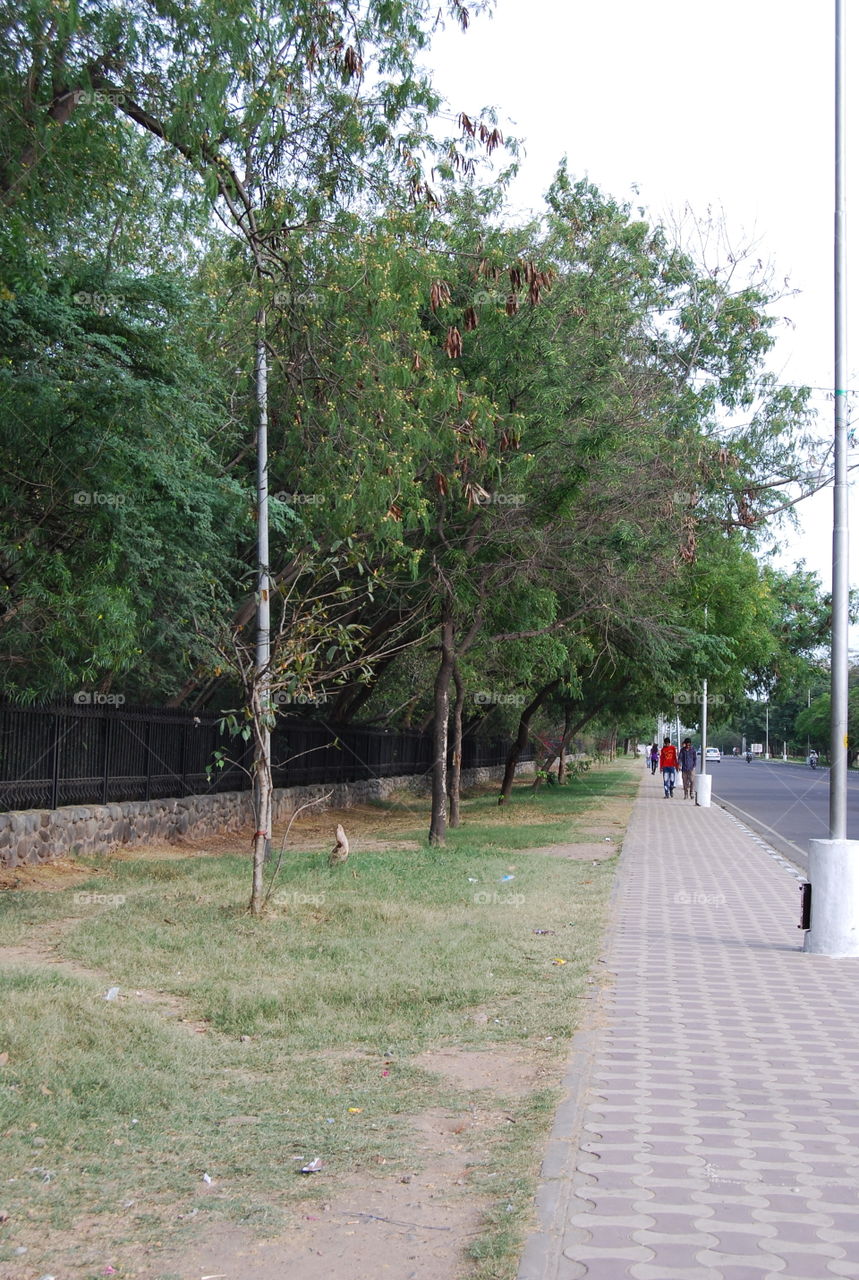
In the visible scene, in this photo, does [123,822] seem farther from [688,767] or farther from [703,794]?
[688,767]

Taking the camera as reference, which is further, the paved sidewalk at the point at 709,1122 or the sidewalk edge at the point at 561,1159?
the paved sidewalk at the point at 709,1122

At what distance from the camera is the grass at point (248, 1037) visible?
472 cm

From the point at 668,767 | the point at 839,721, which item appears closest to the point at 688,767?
the point at 668,767

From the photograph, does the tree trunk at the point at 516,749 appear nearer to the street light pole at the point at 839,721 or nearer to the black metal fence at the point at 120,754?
the black metal fence at the point at 120,754

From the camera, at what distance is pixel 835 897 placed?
9.94m

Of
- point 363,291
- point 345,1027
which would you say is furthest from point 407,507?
point 345,1027

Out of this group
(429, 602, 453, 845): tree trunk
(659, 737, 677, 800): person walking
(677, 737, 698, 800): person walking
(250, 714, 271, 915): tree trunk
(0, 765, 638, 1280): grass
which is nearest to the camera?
(0, 765, 638, 1280): grass

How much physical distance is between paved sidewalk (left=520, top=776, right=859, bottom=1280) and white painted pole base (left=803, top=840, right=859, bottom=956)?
23 cm

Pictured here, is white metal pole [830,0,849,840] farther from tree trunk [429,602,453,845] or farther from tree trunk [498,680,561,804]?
tree trunk [498,680,561,804]

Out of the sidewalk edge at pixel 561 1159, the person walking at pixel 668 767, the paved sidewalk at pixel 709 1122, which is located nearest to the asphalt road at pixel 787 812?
the person walking at pixel 668 767

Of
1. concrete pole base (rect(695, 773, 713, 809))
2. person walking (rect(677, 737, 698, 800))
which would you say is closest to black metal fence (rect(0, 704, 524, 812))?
concrete pole base (rect(695, 773, 713, 809))

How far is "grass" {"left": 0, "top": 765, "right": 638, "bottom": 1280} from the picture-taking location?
4.72 meters

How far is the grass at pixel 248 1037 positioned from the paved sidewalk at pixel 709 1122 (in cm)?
23

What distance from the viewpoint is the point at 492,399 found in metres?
15.9
